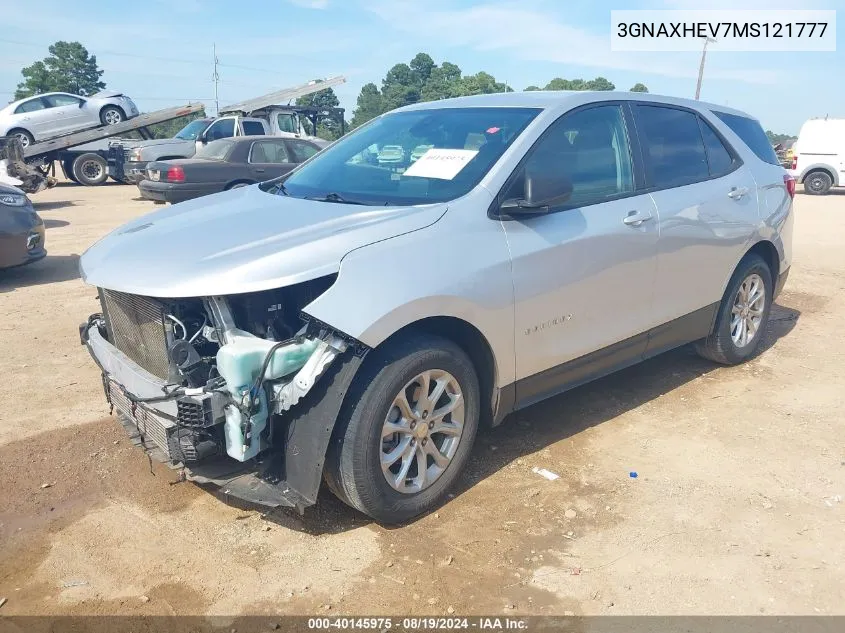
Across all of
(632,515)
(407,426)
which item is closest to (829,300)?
(632,515)

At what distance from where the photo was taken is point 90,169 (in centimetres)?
2069

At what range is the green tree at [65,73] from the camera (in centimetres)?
6688

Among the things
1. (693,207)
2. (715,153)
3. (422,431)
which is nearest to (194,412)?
(422,431)

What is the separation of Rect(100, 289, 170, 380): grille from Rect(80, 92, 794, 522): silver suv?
0.01 meters

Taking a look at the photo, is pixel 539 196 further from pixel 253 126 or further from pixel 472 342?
pixel 253 126

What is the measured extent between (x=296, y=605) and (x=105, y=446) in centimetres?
188

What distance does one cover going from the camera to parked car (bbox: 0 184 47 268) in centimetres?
743

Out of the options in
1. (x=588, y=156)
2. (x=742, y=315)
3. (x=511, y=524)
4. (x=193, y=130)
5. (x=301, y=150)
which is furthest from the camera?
(x=193, y=130)

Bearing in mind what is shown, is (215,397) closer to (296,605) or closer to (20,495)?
(296,605)

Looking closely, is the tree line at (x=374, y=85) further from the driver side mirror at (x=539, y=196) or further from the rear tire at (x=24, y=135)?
the driver side mirror at (x=539, y=196)

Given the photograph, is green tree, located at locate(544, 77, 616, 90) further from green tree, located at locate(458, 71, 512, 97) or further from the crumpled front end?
the crumpled front end

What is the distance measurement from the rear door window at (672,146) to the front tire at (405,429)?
1.94 meters

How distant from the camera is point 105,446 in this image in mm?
4023

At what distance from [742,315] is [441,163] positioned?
2.91m
